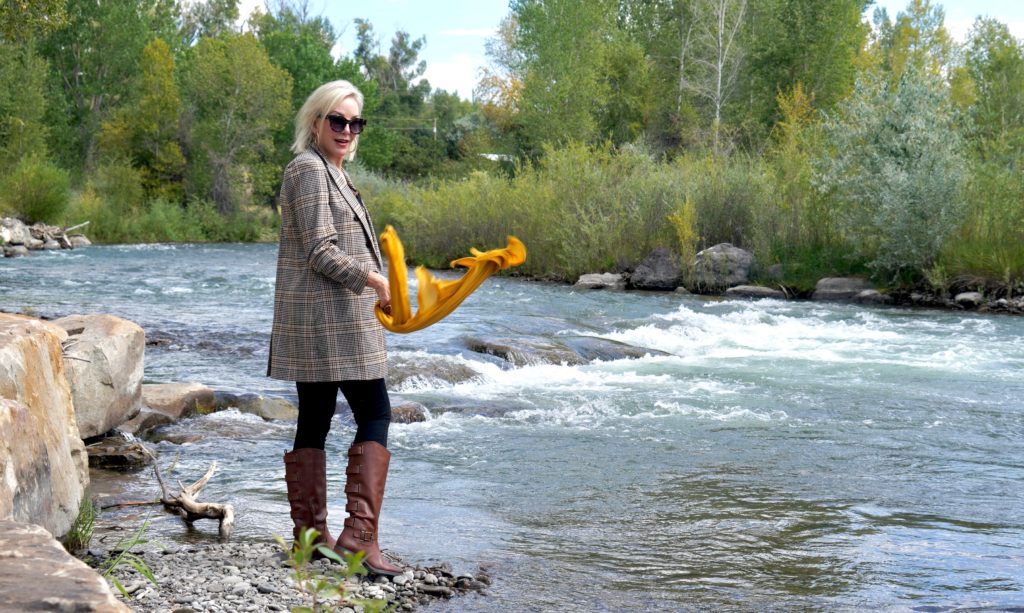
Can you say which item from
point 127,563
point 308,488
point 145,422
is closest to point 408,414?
point 145,422

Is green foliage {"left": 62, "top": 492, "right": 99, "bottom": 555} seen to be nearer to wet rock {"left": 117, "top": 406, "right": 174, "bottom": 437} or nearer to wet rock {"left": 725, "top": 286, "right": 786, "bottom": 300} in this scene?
wet rock {"left": 117, "top": 406, "right": 174, "bottom": 437}

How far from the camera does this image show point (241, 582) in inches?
177

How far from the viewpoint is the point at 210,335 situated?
14.7m

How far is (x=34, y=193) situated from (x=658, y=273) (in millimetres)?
23153

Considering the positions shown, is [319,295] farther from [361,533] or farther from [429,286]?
[361,533]

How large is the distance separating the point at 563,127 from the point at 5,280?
92.5 feet

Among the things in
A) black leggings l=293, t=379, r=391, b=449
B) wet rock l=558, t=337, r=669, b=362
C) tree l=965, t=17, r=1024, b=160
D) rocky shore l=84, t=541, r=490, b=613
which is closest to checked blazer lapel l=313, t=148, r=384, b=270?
black leggings l=293, t=379, r=391, b=449

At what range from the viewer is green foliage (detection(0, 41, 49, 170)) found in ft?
147

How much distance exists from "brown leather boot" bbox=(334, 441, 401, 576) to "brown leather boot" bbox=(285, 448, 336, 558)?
7.1 inches

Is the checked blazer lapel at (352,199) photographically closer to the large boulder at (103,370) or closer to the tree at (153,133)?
the large boulder at (103,370)

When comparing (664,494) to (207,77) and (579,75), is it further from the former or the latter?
(207,77)

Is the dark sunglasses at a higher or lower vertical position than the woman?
higher

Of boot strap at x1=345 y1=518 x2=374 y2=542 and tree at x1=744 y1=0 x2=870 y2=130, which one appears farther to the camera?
tree at x1=744 y1=0 x2=870 y2=130

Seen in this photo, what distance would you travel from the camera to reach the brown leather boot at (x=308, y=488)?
488 centimetres
